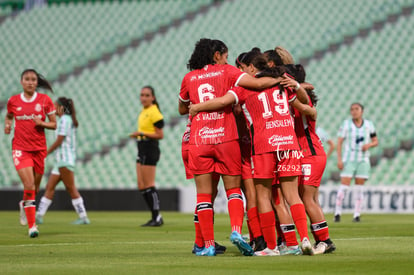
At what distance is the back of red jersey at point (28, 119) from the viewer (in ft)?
37.6

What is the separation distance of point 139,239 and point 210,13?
18193 millimetres

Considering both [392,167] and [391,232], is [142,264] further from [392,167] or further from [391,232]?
[392,167]

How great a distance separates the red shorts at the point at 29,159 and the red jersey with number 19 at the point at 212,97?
378cm

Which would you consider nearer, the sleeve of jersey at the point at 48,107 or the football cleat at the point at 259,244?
the football cleat at the point at 259,244

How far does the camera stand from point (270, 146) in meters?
8.06

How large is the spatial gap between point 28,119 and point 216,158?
13.8 ft

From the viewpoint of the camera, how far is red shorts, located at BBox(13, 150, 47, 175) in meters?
11.3

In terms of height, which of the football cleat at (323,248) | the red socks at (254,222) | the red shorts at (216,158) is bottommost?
the football cleat at (323,248)

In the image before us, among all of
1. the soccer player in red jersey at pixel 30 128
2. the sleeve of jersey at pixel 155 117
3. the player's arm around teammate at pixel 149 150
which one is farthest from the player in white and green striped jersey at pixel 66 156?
the soccer player in red jersey at pixel 30 128

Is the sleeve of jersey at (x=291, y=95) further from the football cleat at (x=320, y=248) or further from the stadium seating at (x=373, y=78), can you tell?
the stadium seating at (x=373, y=78)

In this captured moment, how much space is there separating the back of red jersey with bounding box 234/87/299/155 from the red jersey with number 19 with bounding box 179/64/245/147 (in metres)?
0.18

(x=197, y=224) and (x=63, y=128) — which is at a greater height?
(x=63, y=128)

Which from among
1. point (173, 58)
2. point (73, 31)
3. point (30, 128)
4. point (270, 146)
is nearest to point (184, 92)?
point (270, 146)

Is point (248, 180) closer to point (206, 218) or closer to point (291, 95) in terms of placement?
point (206, 218)
